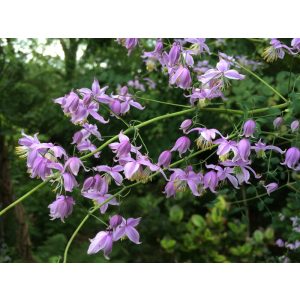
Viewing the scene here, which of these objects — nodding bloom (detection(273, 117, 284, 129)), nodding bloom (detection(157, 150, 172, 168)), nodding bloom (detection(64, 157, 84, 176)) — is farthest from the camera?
nodding bloom (detection(273, 117, 284, 129))

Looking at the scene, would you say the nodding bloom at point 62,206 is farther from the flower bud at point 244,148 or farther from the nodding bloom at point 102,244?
the flower bud at point 244,148

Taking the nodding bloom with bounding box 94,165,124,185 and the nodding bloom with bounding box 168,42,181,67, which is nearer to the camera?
the nodding bloom with bounding box 94,165,124,185

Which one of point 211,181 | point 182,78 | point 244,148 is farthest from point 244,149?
point 182,78

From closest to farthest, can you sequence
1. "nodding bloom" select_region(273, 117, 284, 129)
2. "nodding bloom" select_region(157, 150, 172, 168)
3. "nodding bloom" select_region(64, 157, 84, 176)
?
"nodding bloom" select_region(64, 157, 84, 176) < "nodding bloom" select_region(157, 150, 172, 168) < "nodding bloom" select_region(273, 117, 284, 129)

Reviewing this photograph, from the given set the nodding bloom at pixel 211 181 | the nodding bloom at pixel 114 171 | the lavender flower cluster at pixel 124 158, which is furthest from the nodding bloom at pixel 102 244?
the nodding bloom at pixel 211 181

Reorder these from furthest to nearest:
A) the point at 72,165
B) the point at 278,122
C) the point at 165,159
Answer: the point at 278,122 → the point at 165,159 → the point at 72,165

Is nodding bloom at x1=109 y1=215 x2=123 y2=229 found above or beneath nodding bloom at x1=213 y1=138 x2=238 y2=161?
beneath

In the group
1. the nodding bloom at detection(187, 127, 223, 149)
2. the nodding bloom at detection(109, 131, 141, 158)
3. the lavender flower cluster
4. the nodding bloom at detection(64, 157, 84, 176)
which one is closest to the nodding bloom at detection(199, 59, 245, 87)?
the lavender flower cluster

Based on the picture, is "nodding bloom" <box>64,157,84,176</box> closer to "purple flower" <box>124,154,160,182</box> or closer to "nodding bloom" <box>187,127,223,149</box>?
"purple flower" <box>124,154,160,182</box>

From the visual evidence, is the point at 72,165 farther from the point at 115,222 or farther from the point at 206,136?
the point at 206,136
